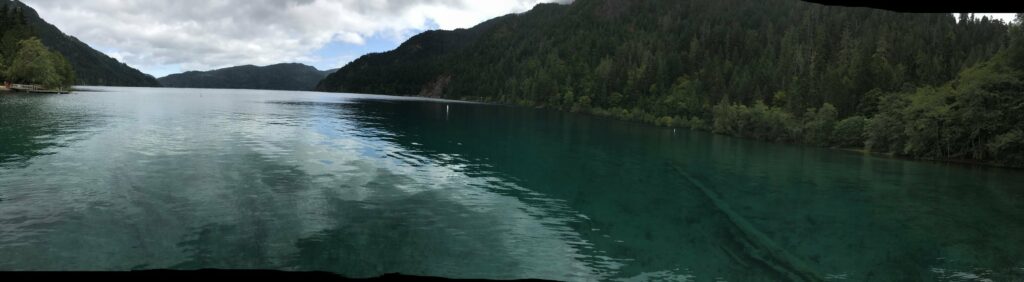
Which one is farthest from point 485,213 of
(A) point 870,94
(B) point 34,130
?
(A) point 870,94

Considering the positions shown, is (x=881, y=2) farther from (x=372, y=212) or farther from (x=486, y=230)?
(x=372, y=212)

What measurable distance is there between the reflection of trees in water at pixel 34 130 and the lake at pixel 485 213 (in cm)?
49

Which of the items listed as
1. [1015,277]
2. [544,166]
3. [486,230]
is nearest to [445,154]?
[544,166]

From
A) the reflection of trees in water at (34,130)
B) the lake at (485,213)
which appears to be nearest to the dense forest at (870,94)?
the lake at (485,213)

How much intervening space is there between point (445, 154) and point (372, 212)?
2852 cm

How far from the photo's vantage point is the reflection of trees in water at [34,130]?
154 ft

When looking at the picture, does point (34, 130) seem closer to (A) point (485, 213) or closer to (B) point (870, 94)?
(A) point (485, 213)

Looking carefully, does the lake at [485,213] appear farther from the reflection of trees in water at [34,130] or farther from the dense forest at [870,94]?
the dense forest at [870,94]

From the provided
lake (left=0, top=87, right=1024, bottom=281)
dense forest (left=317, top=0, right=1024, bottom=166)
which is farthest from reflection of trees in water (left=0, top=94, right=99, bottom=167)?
dense forest (left=317, top=0, right=1024, bottom=166)

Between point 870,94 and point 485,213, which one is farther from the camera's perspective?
point 870,94

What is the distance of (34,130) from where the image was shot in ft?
206

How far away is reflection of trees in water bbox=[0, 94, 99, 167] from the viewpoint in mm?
46969

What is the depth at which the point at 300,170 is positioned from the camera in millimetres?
46125

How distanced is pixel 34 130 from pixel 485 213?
201 feet
